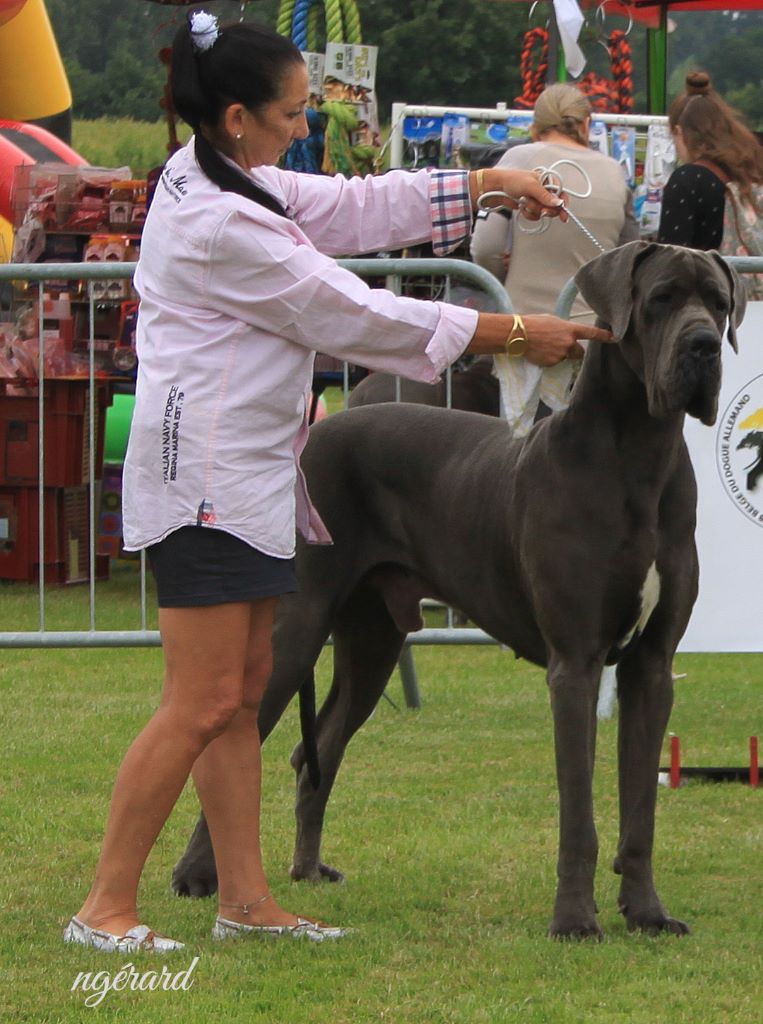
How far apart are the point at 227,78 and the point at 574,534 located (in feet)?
4.24

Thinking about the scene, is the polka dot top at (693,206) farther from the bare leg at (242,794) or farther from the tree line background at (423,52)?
the tree line background at (423,52)

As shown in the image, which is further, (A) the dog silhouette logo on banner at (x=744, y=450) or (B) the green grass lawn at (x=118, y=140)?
(B) the green grass lawn at (x=118, y=140)

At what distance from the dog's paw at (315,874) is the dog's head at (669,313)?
5.58ft

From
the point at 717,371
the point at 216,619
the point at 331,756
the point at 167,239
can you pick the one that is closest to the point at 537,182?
the point at 717,371

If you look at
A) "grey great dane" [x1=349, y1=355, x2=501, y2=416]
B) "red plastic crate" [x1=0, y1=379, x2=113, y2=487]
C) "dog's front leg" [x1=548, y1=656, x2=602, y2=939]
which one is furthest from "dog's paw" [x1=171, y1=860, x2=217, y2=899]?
"red plastic crate" [x1=0, y1=379, x2=113, y2=487]

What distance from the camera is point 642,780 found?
156 inches

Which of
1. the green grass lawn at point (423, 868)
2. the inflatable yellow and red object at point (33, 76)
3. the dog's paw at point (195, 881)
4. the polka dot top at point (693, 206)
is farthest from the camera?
the inflatable yellow and red object at point (33, 76)

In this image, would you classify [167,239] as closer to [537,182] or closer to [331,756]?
[537,182]

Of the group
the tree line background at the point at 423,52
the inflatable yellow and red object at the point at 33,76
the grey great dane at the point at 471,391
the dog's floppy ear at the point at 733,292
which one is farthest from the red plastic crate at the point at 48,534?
the tree line background at the point at 423,52

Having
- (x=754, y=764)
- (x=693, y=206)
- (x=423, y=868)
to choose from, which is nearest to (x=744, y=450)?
(x=754, y=764)

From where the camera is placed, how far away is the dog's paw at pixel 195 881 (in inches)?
171

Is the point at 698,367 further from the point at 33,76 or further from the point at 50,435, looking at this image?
the point at 33,76

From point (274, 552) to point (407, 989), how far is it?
986mm

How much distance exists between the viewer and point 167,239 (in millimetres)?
3494
